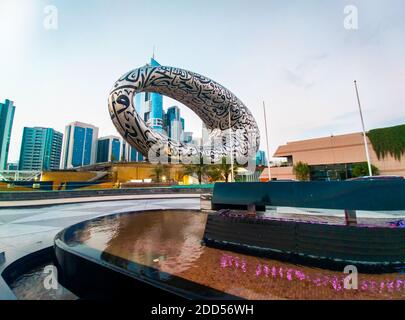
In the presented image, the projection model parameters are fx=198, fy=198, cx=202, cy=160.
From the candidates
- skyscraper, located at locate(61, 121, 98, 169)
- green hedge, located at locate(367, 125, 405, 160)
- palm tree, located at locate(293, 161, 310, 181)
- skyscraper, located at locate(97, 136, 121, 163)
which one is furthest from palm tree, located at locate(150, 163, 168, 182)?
skyscraper, located at locate(61, 121, 98, 169)

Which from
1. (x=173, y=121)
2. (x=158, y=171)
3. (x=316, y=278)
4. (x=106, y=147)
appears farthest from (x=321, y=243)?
(x=173, y=121)

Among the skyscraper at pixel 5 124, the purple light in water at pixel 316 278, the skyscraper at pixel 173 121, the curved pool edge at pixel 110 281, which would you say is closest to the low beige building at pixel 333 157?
the purple light in water at pixel 316 278

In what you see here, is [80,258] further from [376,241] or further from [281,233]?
[376,241]

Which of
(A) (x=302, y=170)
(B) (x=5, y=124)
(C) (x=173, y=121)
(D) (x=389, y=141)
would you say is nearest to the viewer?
(D) (x=389, y=141)

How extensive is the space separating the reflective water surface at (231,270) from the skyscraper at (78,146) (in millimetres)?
92622

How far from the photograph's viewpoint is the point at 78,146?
3253 inches

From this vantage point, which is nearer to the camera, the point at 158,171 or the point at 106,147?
the point at 158,171

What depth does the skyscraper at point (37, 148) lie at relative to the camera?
81875mm

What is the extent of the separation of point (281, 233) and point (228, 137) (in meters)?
17.0

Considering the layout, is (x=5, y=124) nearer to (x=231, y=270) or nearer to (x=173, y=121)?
(x=173, y=121)

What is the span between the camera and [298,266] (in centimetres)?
247

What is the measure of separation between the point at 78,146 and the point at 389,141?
9551cm

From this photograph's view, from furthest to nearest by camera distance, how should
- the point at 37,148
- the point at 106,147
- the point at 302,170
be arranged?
the point at 106,147 < the point at 37,148 < the point at 302,170
